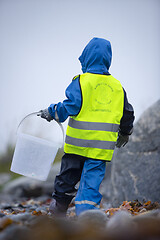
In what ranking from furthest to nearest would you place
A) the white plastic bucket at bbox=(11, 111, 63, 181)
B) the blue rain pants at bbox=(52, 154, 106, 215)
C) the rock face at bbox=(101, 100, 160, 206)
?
1. the rock face at bbox=(101, 100, 160, 206)
2. the white plastic bucket at bbox=(11, 111, 63, 181)
3. the blue rain pants at bbox=(52, 154, 106, 215)

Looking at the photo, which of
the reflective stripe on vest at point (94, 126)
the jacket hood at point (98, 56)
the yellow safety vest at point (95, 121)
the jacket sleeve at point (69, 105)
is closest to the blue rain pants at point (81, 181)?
the yellow safety vest at point (95, 121)

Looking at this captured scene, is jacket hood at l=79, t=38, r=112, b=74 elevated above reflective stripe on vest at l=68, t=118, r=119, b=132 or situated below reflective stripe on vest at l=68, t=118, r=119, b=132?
above

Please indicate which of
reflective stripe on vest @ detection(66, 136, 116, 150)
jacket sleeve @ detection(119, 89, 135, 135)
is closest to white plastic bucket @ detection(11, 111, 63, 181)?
reflective stripe on vest @ detection(66, 136, 116, 150)

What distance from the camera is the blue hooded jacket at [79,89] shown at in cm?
284

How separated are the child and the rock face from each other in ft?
4.21

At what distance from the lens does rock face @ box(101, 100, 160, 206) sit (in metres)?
4.05

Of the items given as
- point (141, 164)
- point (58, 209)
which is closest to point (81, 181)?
point (58, 209)

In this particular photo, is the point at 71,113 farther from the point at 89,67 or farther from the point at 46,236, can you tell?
the point at 46,236

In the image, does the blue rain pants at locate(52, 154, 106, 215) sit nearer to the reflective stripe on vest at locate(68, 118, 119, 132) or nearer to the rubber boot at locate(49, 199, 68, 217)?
the rubber boot at locate(49, 199, 68, 217)

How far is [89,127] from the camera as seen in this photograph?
112 inches

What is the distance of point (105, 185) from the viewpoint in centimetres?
764

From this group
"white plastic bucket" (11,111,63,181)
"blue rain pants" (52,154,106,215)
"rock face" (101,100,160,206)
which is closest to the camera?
"blue rain pants" (52,154,106,215)

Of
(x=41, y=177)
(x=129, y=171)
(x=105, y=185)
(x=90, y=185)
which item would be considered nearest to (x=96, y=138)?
(x=90, y=185)

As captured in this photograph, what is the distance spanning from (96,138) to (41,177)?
0.85m
